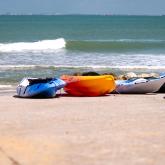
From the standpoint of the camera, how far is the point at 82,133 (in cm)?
762

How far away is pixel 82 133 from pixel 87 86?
543cm

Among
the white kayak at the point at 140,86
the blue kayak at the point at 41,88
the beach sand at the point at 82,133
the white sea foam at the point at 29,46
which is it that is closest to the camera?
the beach sand at the point at 82,133

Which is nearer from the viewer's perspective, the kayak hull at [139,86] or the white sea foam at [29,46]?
the kayak hull at [139,86]

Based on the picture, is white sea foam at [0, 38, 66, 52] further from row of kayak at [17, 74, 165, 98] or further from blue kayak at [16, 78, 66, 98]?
blue kayak at [16, 78, 66, 98]

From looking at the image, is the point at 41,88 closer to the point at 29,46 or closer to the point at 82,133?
the point at 82,133

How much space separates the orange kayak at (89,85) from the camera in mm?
13008

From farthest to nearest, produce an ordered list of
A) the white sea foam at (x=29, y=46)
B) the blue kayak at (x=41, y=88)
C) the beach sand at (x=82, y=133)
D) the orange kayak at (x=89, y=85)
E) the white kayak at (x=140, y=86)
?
the white sea foam at (x=29, y=46) → the white kayak at (x=140, y=86) → the orange kayak at (x=89, y=85) → the blue kayak at (x=41, y=88) → the beach sand at (x=82, y=133)

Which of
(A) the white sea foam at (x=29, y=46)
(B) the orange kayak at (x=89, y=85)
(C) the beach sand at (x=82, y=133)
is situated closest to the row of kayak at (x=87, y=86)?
(B) the orange kayak at (x=89, y=85)

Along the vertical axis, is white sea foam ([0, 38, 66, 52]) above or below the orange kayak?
above

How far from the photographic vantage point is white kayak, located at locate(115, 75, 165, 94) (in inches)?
539

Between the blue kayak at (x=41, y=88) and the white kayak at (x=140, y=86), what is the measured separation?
5.46 feet

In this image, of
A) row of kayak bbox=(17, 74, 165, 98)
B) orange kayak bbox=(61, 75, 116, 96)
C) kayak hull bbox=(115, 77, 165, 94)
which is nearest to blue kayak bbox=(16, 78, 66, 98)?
row of kayak bbox=(17, 74, 165, 98)

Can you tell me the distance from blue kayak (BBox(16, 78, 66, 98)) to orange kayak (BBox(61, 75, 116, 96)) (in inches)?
12.2

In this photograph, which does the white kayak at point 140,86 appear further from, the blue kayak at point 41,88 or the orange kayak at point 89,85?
the blue kayak at point 41,88
